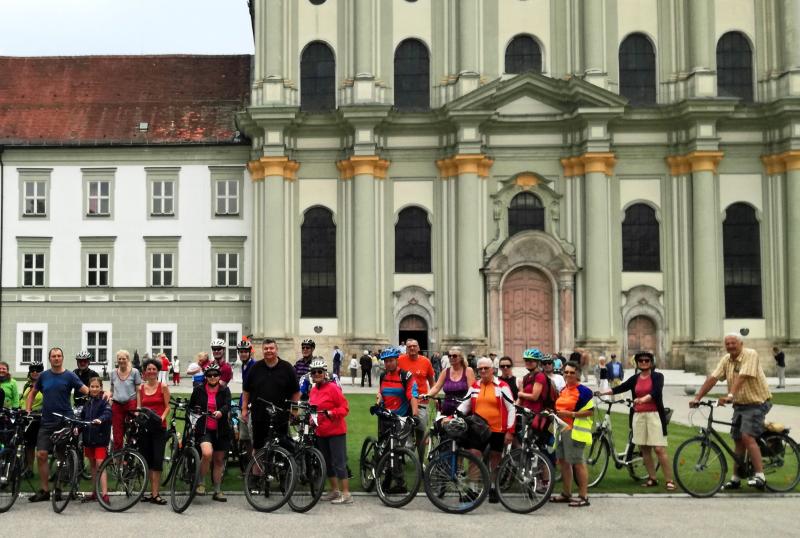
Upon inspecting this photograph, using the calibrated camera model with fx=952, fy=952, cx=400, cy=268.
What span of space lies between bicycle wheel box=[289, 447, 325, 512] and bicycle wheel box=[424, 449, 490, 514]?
142 centimetres

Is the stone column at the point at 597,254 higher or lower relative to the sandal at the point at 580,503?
higher

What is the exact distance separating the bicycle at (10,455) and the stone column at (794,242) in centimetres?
3659

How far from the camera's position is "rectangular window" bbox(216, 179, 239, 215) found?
45219mm

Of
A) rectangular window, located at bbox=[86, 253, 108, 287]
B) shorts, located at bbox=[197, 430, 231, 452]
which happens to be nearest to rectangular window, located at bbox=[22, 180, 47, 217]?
rectangular window, located at bbox=[86, 253, 108, 287]

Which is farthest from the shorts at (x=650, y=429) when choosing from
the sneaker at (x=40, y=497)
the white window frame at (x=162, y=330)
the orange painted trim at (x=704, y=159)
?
the white window frame at (x=162, y=330)

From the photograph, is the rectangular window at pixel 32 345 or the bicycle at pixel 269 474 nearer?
the bicycle at pixel 269 474

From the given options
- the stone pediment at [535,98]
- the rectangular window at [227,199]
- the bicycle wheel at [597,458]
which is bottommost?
the bicycle wheel at [597,458]

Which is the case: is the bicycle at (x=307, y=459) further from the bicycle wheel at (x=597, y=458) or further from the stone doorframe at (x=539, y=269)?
the stone doorframe at (x=539, y=269)

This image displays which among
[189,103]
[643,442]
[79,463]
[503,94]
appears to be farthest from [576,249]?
[79,463]

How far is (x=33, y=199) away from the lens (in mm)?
45250

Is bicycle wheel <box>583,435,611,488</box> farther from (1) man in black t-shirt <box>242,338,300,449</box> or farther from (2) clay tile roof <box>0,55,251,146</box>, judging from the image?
(2) clay tile roof <box>0,55,251,146</box>

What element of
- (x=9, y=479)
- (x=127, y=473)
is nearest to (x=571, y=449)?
(x=127, y=473)

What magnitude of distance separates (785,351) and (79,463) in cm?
3582

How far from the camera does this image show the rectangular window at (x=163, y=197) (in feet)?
148
